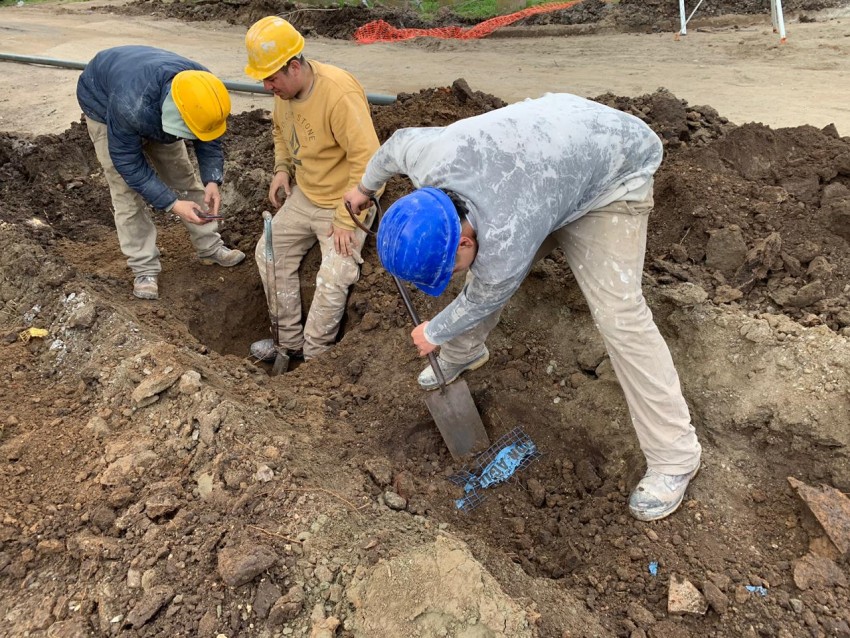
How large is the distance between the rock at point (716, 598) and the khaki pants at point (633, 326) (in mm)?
511

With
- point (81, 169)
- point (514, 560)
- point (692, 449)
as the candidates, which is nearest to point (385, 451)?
point (514, 560)

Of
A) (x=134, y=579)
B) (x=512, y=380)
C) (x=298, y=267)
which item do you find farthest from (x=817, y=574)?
(x=298, y=267)

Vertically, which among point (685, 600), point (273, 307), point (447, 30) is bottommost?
point (685, 600)

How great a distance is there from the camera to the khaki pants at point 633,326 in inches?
107

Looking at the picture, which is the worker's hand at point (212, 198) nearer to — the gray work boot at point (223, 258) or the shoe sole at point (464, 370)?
the gray work boot at point (223, 258)

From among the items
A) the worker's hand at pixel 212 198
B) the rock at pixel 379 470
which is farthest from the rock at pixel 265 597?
the worker's hand at pixel 212 198

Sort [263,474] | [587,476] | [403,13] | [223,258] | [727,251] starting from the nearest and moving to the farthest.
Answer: [263,474] < [587,476] < [727,251] < [223,258] < [403,13]

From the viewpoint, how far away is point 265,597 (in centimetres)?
231

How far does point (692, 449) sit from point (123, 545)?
2.52 meters

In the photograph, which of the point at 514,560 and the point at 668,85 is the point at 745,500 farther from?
the point at 668,85

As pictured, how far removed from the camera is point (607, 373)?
3520mm

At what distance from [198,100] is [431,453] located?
2.43 metres

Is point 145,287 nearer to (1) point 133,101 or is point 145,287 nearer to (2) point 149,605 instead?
(1) point 133,101

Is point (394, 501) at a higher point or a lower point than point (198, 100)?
lower
